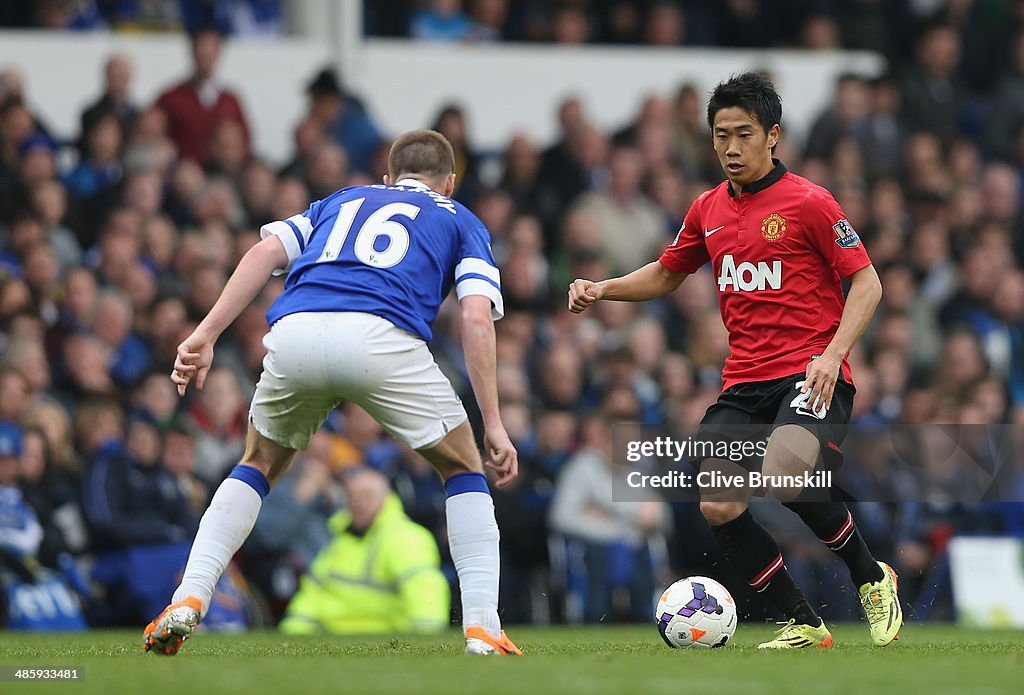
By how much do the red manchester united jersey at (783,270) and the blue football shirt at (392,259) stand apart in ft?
4.45

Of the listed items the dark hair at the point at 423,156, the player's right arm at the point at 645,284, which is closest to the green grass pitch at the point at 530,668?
the player's right arm at the point at 645,284

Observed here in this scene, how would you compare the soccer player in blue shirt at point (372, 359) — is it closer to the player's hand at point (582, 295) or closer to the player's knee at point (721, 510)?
the player's hand at point (582, 295)

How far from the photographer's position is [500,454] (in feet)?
23.1

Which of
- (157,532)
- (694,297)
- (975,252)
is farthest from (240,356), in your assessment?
(975,252)

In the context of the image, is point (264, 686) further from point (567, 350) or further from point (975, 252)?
point (975, 252)

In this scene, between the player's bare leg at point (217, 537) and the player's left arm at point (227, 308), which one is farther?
the player's left arm at point (227, 308)

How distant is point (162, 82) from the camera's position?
15641 mm

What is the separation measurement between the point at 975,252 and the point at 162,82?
7.57 m

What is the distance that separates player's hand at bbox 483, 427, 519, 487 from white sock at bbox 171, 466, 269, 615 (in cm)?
106

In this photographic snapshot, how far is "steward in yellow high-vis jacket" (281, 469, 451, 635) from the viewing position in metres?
10.9

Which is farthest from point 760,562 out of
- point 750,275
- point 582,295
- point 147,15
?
point 147,15

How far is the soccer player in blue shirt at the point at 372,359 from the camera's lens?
707 cm

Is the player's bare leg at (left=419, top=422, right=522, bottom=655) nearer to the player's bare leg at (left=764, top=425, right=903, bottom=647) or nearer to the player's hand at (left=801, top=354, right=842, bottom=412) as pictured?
the player's bare leg at (left=764, top=425, right=903, bottom=647)

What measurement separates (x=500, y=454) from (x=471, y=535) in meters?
0.43
